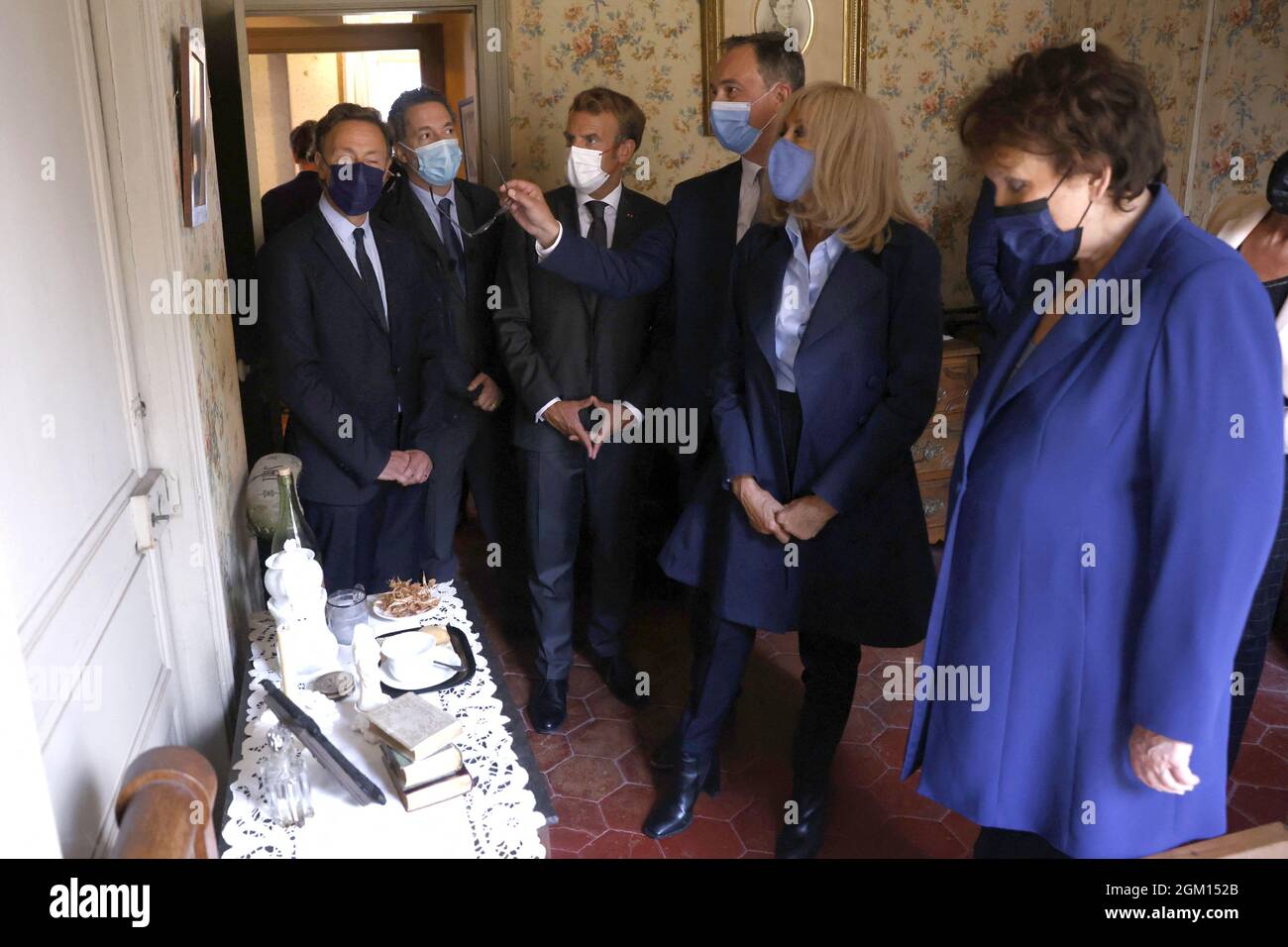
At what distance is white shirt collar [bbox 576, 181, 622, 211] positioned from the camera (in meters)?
2.77

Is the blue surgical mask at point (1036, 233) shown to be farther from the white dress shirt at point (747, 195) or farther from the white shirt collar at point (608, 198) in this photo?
the white shirt collar at point (608, 198)

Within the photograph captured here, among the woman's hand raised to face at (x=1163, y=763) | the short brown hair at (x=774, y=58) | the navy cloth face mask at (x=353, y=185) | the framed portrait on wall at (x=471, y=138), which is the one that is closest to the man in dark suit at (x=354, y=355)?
the navy cloth face mask at (x=353, y=185)

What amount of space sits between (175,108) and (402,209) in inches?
44.6

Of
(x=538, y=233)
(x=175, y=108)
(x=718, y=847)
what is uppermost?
(x=175, y=108)

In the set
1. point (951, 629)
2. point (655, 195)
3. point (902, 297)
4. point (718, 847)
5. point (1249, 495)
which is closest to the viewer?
point (1249, 495)

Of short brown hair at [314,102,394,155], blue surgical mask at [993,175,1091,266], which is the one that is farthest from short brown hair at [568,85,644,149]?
blue surgical mask at [993,175,1091,266]

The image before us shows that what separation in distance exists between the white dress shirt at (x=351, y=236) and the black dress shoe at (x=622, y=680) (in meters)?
1.22

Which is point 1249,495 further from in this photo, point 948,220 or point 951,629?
point 948,220

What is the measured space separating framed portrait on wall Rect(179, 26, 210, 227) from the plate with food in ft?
2.76

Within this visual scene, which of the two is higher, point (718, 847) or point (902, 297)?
point (902, 297)

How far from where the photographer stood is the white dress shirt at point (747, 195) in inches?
99.9
